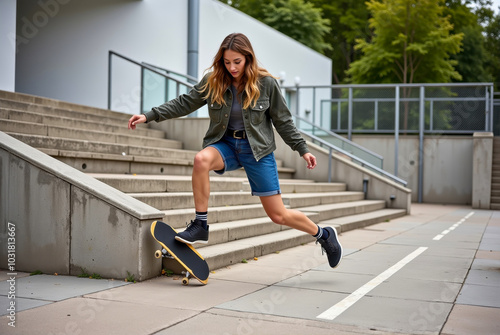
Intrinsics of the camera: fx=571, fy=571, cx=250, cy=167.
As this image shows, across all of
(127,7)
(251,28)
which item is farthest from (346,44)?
(127,7)

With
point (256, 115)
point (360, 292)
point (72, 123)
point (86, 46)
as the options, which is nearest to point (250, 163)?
point (256, 115)

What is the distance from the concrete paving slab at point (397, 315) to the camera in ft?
12.1

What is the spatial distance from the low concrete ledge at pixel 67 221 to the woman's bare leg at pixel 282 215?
0.99 metres

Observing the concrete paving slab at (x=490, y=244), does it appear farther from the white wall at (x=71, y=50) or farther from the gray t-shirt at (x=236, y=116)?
the white wall at (x=71, y=50)

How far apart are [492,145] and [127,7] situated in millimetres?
12168

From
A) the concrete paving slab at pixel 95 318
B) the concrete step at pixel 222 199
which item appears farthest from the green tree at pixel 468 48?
the concrete paving slab at pixel 95 318

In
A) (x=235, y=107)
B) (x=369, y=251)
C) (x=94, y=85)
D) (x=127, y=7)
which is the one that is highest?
(x=127, y=7)

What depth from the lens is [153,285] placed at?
479 cm

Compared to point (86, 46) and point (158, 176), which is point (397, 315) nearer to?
point (158, 176)

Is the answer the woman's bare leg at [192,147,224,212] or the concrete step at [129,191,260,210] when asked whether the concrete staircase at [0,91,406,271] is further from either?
the woman's bare leg at [192,147,224,212]

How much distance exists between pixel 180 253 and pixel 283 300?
0.97 metres

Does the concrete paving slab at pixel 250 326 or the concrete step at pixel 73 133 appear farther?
the concrete step at pixel 73 133

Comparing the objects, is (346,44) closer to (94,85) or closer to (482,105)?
(482,105)

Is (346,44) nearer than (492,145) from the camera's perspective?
No
